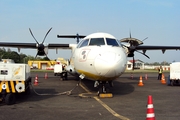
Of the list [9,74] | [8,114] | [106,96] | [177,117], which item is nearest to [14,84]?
[9,74]

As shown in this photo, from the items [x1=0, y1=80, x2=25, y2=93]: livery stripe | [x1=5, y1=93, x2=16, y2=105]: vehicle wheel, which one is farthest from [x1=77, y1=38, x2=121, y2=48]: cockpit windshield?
[x1=5, y1=93, x2=16, y2=105]: vehicle wheel

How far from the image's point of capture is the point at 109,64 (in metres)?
9.41

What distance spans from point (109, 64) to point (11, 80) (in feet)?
13.3

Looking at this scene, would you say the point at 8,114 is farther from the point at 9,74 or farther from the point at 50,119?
the point at 9,74

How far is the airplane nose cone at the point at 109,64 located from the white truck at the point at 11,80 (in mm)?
3172

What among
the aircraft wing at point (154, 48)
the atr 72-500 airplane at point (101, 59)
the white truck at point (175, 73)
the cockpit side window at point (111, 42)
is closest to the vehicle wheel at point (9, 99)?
the atr 72-500 airplane at point (101, 59)

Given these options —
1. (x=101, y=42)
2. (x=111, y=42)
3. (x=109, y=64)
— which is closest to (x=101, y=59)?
(x=109, y=64)

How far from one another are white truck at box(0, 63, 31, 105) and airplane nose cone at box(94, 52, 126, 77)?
10.4 ft

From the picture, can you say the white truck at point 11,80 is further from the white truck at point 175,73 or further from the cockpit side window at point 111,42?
the white truck at point 175,73

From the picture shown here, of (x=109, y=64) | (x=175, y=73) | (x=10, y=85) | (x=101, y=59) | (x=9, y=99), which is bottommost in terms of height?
(x=9, y=99)

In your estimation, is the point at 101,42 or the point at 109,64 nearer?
the point at 109,64

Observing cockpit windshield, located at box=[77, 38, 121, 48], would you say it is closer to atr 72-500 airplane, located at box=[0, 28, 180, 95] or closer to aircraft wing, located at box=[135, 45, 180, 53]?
atr 72-500 airplane, located at box=[0, 28, 180, 95]

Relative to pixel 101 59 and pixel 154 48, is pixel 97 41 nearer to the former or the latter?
pixel 101 59

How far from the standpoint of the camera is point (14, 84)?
951 centimetres
